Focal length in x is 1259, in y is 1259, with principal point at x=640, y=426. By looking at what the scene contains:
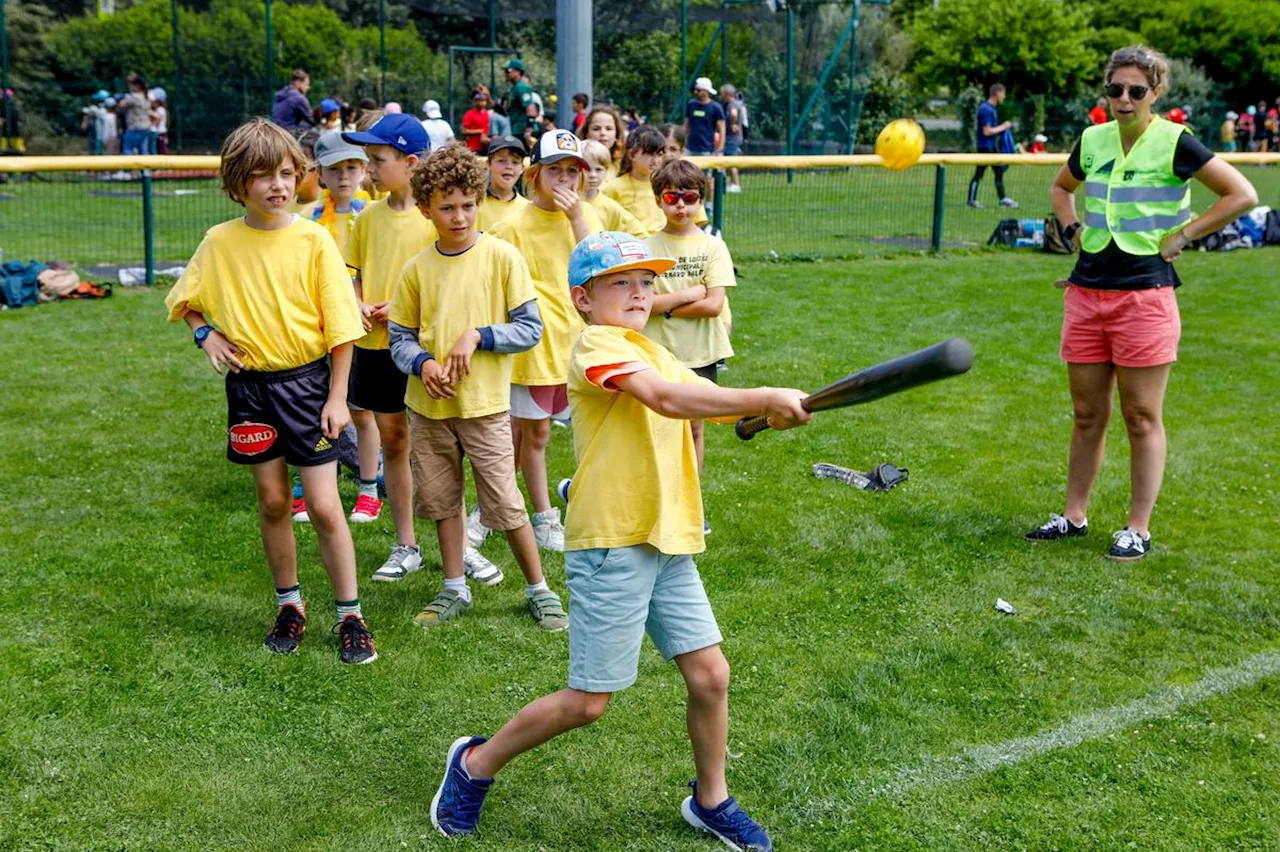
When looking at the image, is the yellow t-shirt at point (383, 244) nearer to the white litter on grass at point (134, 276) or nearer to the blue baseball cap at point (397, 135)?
the blue baseball cap at point (397, 135)

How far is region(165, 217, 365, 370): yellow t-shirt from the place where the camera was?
4.65 meters

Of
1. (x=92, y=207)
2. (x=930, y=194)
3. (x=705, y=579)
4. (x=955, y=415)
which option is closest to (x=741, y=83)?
(x=930, y=194)

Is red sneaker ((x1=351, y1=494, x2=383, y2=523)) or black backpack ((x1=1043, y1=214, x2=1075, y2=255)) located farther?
black backpack ((x1=1043, y1=214, x2=1075, y2=255))

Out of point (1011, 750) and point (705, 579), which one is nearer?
point (1011, 750)

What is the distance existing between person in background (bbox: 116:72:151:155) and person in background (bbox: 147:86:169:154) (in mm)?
199

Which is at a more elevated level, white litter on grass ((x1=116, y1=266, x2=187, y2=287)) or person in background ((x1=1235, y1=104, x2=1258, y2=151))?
person in background ((x1=1235, y1=104, x2=1258, y2=151))

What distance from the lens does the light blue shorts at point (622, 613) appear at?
3561 millimetres

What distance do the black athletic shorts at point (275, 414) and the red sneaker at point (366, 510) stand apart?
70.1 inches

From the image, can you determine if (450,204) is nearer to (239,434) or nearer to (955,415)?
(239,434)

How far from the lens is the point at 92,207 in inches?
677

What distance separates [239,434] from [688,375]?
200 centimetres

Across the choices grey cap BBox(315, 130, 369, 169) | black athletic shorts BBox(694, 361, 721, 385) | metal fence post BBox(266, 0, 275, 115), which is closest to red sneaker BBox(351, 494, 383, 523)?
grey cap BBox(315, 130, 369, 169)

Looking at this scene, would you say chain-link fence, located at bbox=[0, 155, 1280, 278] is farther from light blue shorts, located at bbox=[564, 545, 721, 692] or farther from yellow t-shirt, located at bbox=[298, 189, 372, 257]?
light blue shorts, located at bbox=[564, 545, 721, 692]

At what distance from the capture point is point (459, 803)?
12.3 ft
